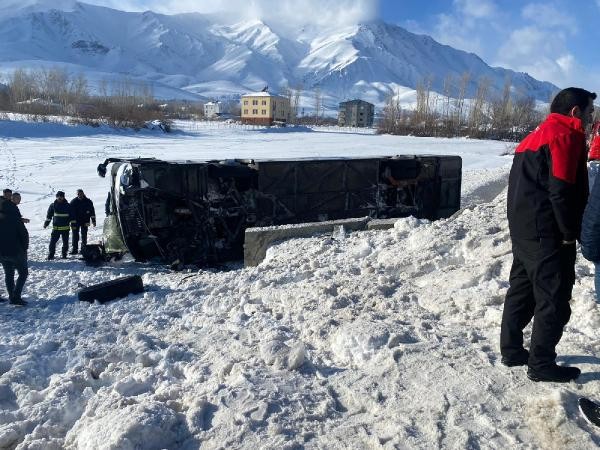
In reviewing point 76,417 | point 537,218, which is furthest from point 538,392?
point 76,417

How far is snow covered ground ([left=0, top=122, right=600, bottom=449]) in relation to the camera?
2865 mm

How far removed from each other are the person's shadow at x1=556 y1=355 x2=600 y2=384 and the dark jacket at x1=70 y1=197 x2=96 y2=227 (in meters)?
9.44

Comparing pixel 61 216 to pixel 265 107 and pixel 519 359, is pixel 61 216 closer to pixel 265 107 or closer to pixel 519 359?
pixel 519 359

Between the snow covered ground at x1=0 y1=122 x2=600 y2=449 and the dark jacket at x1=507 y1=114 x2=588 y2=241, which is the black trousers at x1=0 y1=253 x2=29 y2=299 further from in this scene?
the dark jacket at x1=507 y1=114 x2=588 y2=241

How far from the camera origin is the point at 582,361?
327 cm

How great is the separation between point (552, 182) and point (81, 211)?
9.69 metres

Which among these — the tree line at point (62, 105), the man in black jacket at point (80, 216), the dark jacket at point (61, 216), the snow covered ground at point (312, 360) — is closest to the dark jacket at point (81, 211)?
the man in black jacket at point (80, 216)

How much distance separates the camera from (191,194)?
995 centimetres

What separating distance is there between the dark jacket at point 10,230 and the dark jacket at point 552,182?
6.39 m

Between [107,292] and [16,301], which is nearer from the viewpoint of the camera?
[107,292]

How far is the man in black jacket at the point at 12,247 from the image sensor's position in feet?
22.3

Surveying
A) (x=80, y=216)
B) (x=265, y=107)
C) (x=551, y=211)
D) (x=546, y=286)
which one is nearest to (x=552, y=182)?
(x=551, y=211)

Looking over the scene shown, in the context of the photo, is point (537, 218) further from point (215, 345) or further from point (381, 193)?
point (381, 193)

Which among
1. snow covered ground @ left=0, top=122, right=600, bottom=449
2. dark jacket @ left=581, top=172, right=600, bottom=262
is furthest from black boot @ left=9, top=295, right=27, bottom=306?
dark jacket @ left=581, top=172, right=600, bottom=262
